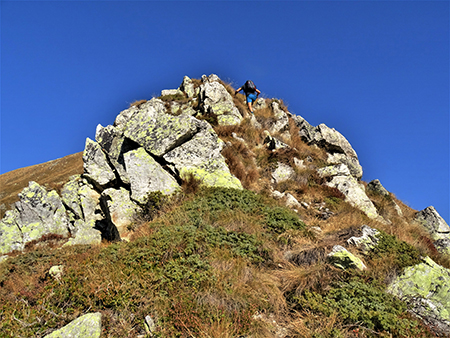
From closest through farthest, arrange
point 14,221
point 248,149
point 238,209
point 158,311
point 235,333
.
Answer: point 235,333
point 158,311
point 238,209
point 14,221
point 248,149

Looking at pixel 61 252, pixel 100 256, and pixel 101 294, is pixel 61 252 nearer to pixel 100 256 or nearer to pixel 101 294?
pixel 100 256

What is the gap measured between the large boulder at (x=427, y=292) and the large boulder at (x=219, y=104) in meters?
13.9

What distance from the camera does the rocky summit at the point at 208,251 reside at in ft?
17.1

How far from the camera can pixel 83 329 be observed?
15.5ft

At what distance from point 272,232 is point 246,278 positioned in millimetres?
2640

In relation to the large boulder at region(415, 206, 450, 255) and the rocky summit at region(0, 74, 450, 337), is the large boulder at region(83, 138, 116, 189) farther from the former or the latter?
the large boulder at region(415, 206, 450, 255)

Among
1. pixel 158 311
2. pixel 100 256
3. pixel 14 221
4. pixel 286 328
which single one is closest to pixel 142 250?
pixel 100 256

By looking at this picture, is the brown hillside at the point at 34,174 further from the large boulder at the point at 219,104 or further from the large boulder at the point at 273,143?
the large boulder at the point at 273,143

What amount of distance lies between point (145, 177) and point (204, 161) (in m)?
2.77

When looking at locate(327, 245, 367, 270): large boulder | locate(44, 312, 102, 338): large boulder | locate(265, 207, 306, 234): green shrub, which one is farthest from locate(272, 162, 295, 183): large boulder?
locate(44, 312, 102, 338): large boulder

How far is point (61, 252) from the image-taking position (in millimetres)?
Result: 8805

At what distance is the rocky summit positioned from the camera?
205 inches

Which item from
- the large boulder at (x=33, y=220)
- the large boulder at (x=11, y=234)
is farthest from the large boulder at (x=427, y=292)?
the large boulder at (x=11, y=234)

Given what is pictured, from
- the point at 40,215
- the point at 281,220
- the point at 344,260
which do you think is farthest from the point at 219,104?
the point at 344,260
